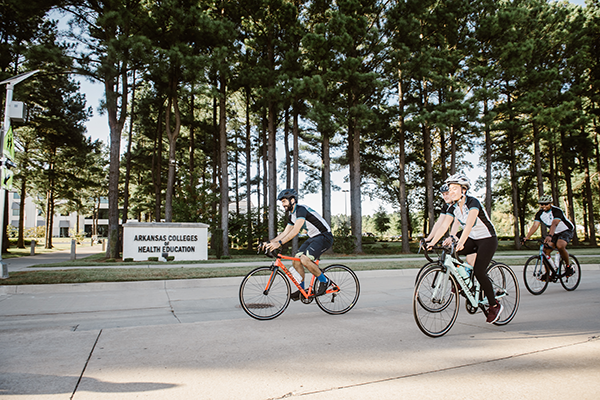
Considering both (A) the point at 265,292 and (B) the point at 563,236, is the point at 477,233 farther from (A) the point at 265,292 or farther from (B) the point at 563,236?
(B) the point at 563,236

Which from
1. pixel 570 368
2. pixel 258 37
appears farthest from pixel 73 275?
pixel 258 37

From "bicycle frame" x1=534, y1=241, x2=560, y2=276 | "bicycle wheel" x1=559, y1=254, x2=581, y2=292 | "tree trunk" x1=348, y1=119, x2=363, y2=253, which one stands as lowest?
"bicycle wheel" x1=559, y1=254, x2=581, y2=292

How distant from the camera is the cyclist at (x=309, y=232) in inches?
241

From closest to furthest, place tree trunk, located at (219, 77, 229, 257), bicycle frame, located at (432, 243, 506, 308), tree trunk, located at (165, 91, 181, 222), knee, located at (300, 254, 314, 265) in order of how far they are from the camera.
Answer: bicycle frame, located at (432, 243, 506, 308)
knee, located at (300, 254, 314, 265)
tree trunk, located at (219, 77, 229, 257)
tree trunk, located at (165, 91, 181, 222)

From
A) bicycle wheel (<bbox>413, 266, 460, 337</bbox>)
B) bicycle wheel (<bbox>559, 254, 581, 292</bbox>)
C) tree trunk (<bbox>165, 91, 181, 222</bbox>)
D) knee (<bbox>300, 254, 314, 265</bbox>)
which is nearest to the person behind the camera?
bicycle wheel (<bbox>413, 266, 460, 337</bbox>)

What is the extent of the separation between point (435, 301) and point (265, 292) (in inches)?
96.1

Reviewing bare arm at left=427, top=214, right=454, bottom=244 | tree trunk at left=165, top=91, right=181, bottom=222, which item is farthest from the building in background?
bare arm at left=427, top=214, right=454, bottom=244

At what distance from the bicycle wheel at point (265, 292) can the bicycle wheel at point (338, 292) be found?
0.66 m

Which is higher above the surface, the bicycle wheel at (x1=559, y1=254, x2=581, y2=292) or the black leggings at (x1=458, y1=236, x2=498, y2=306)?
the black leggings at (x1=458, y1=236, x2=498, y2=306)

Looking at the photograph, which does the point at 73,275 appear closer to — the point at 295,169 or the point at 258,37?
the point at 295,169

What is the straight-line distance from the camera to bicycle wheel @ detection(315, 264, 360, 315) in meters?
6.48

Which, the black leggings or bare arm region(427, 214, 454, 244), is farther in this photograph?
the black leggings

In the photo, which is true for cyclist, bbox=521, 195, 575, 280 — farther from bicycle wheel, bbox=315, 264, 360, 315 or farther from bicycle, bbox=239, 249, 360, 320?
bicycle, bbox=239, 249, 360, 320

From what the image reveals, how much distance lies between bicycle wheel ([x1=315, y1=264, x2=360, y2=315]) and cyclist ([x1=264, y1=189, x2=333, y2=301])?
18cm
